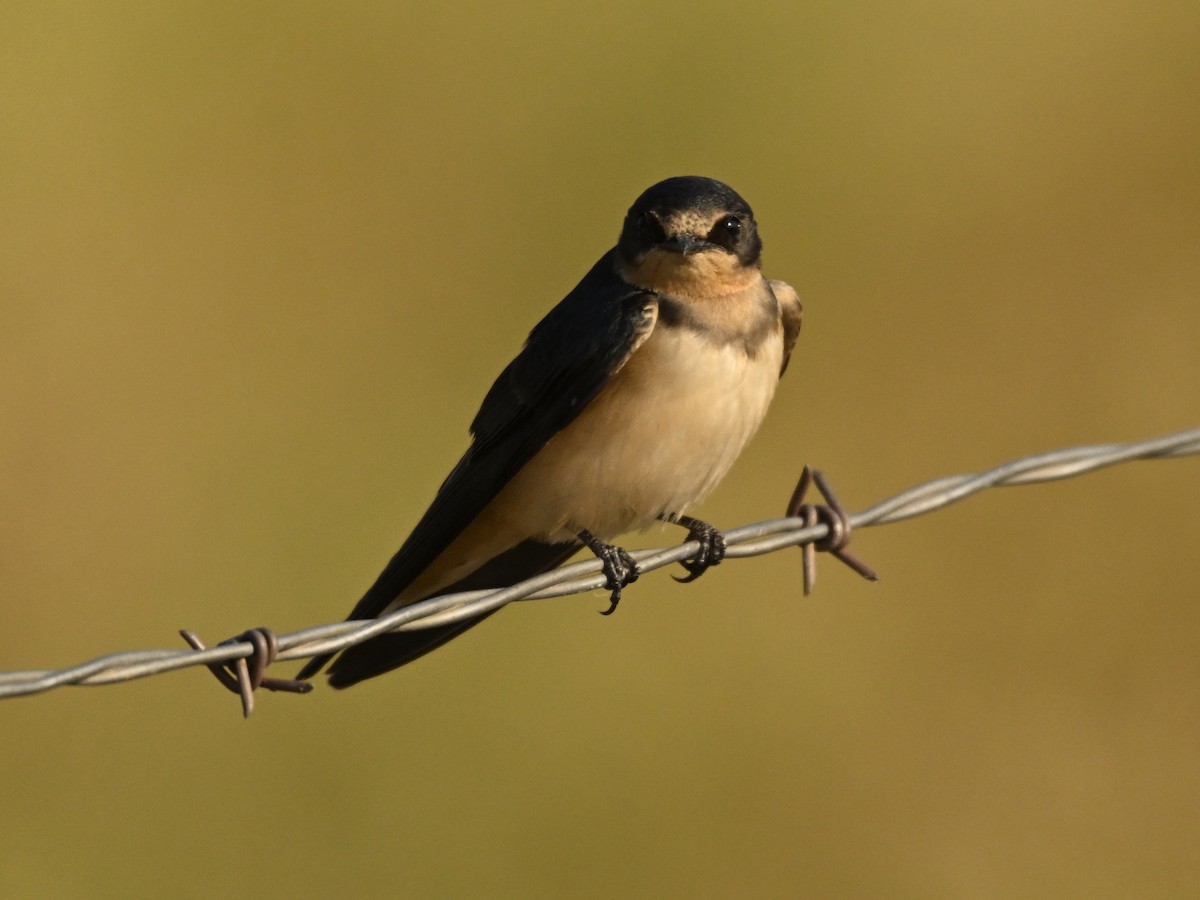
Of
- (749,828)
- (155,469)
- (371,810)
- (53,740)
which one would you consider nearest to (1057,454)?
(749,828)

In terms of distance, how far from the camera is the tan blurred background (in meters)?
5.87

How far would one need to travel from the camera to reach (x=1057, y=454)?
3.31 meters

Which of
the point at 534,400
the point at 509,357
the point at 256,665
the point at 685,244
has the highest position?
the point at 509,357

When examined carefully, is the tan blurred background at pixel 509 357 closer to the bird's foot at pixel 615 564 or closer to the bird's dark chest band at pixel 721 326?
the bird's foot at pixel 615 564

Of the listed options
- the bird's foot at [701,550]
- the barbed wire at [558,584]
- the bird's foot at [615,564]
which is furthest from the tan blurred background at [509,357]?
the barbed wire at [558,584]

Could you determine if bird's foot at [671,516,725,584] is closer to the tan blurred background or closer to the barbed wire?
the barbed wire

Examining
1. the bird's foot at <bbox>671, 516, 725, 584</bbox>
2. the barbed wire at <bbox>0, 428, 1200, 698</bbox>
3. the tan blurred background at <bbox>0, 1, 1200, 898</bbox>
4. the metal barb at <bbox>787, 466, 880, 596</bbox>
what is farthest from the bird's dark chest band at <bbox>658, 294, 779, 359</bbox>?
the tan blurred background at <bbox>0, 1, 1200, 898</bbox>

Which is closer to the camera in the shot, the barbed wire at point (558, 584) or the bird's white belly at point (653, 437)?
the barbed wire at point (558, 584)

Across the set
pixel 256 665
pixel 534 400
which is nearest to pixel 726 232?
pixel 534 400

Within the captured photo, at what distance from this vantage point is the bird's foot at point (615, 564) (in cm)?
400

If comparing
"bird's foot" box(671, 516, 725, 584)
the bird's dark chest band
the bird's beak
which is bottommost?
"bird's foot" box(671, 516, 725, 584)

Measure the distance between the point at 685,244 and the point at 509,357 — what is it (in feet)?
10.4

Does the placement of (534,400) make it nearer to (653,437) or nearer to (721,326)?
(653,437)

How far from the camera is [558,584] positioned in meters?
3.19
